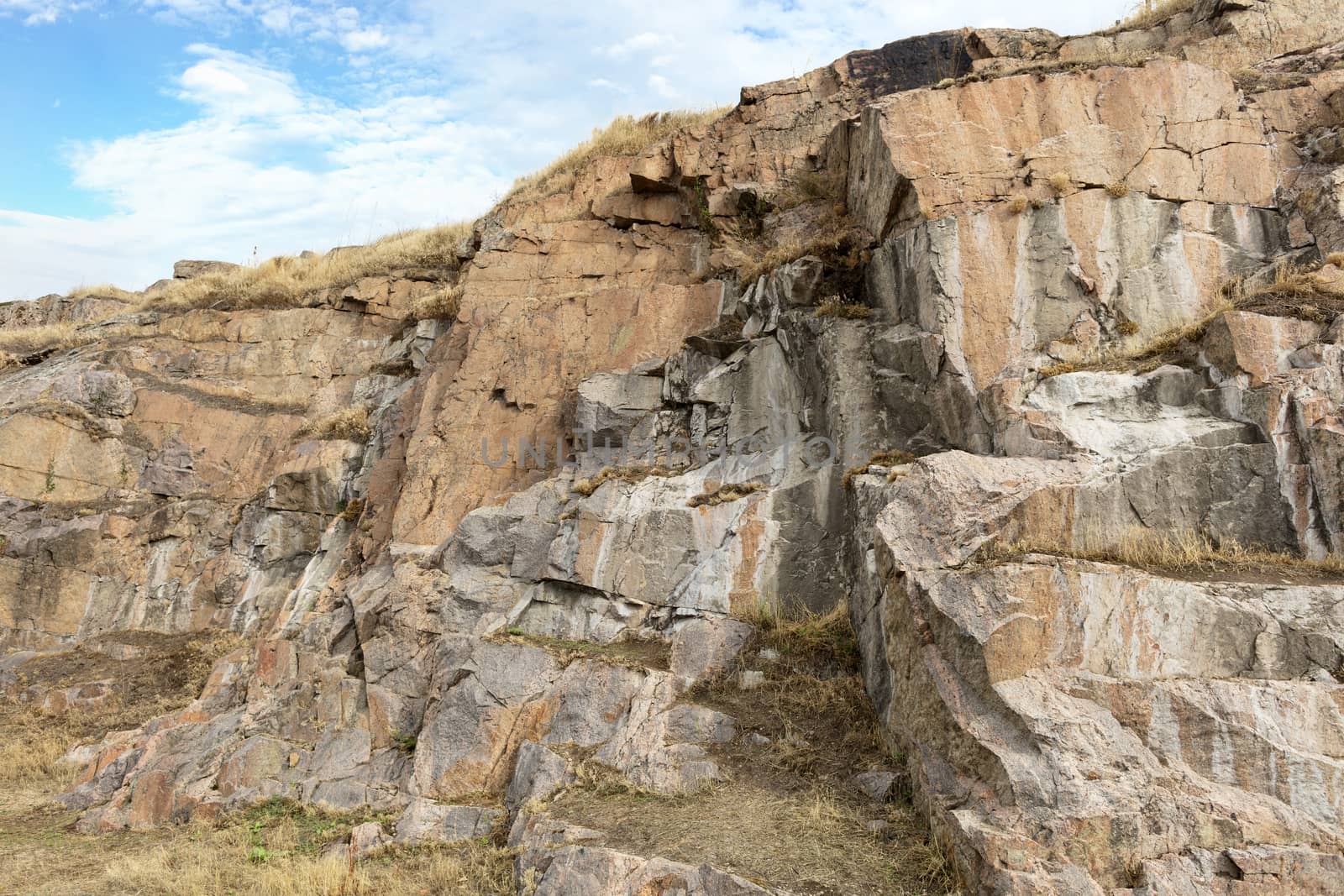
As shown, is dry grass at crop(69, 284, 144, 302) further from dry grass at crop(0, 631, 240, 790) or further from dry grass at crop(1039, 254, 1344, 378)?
dry grass at crop(1039, 254, 1344, 378)

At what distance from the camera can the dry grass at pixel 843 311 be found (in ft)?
36.3

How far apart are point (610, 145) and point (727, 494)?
382 inches

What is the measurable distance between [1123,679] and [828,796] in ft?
8.18

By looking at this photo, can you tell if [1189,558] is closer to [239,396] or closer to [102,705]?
[102,705]

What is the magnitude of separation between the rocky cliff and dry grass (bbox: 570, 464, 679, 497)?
82mm

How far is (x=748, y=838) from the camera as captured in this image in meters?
6.64

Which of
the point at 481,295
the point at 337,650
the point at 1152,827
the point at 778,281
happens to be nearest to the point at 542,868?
the point at 1152,827

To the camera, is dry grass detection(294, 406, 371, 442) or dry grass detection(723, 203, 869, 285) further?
dry grass detection(294, 406, 371, 442)

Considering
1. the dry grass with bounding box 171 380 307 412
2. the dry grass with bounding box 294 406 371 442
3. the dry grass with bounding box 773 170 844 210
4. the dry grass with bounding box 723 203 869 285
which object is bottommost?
the dry grass with bounding box 294 406 371 442

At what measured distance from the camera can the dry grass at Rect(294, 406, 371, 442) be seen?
53.7 ft

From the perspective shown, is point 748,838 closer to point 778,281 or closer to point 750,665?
point 750,665

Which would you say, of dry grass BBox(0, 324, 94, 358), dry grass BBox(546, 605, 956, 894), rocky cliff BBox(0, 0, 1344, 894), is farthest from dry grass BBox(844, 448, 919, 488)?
dry grass BBox(0, 324, 94, 358)

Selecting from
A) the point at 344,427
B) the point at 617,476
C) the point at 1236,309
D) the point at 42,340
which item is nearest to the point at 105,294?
the point at 42,340

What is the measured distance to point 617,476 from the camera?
11.7 meters
